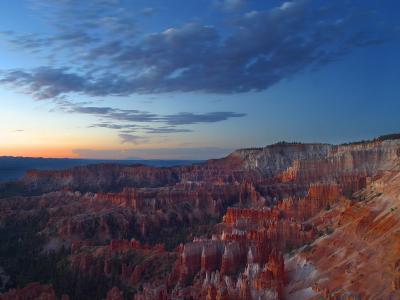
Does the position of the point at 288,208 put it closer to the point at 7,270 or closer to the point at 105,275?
the point at 105,275

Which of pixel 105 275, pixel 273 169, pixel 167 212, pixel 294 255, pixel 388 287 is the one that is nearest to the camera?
pixel 388 287

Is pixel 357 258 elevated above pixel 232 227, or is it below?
above

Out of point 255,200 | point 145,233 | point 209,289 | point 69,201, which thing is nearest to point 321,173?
point 255,200

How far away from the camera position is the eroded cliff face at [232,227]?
1662 inches

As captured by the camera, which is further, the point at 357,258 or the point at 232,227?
the point at 232,227

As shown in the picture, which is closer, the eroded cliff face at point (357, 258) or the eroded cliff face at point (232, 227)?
the eroded cliff face at point (357, 258)

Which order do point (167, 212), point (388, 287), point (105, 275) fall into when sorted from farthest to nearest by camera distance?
point (167, 212)
point (105, 275)
point (388, 287)

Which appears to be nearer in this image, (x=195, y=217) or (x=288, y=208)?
(x=288, y=208)

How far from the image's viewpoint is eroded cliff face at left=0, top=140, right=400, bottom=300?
42.2 metres

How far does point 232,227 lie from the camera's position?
76812 mm

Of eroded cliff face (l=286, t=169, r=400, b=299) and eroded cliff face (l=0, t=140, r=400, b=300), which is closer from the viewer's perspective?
eroded cliff face (l=286, t=169, r=400, b=299)

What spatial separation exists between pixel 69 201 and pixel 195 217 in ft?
109

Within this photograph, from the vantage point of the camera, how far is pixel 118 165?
183125 millimetres

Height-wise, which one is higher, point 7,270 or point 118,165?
point 118,165
